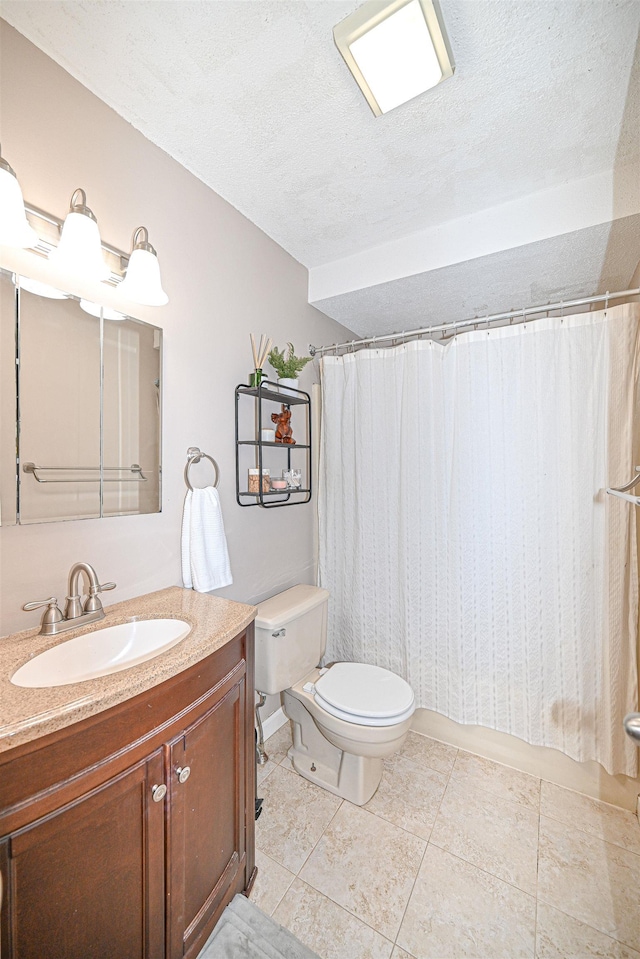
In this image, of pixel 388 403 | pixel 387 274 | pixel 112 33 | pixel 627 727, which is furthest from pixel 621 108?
pixel 627 727

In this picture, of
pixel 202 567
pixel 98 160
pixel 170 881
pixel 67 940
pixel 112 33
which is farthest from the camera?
pixel 202 567

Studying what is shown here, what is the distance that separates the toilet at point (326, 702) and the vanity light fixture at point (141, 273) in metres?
1.27

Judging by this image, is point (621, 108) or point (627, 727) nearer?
point (627, 727)

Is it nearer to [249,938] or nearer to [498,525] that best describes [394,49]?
[498,525]

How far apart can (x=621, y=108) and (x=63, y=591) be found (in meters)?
2.25

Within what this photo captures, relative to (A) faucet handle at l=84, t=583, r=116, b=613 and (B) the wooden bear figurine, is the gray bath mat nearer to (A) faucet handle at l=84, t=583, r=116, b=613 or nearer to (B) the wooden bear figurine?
(A) faucet handle at l=84, t=583, r=116, b=613

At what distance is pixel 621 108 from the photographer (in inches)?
46.6

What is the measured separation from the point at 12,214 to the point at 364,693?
1.91 m

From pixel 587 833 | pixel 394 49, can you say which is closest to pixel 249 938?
pixel 587 833

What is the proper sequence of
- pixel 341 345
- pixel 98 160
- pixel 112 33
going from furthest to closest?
pixel 341 345 → pixel 98 160 → pixel 112 33

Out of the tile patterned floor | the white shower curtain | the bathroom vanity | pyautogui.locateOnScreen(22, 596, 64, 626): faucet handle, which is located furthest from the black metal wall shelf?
the tile patterned floor

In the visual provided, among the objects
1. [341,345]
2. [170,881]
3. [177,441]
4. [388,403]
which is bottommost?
[170,881]

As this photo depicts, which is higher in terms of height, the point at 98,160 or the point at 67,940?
the point at 98,160

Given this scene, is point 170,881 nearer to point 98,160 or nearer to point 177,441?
point 177,441
